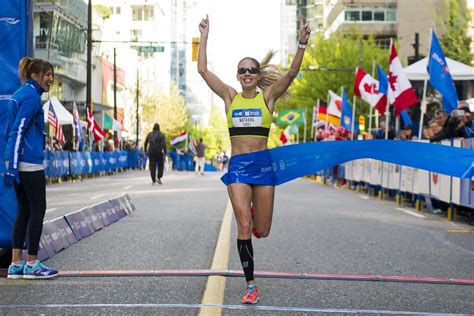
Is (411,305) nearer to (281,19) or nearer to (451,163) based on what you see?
(451,163)

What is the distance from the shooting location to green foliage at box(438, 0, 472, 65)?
50.5m

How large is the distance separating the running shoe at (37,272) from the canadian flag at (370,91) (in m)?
20.5

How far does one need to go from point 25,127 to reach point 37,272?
1180 millimetres

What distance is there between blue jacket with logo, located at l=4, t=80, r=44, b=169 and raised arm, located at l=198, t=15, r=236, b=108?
4.80 feet

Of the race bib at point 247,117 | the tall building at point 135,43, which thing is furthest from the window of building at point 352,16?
the race bib at point 247,117

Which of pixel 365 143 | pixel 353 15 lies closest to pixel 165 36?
pixel 353 15

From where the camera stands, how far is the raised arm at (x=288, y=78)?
6684 millimetres

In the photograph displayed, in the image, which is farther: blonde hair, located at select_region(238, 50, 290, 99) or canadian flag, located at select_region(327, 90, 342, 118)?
canadian flag, located at select_region(327, 90, 342, 118)

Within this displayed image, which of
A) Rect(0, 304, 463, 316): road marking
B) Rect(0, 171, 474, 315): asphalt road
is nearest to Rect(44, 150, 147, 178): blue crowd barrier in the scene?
Rect(0, 171, 474, 315): asphalt road

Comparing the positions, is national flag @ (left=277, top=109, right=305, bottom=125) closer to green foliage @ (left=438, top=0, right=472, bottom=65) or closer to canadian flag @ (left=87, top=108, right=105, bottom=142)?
green foliage @ (left=438, top=0, right=472, bottom=65)

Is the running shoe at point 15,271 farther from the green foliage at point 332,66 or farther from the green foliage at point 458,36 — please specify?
the green foliage at point 332,66

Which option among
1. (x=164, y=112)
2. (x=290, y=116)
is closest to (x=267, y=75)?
(x=290, y=116)

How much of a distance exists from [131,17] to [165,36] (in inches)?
702

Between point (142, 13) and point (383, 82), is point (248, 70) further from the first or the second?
point (142, 13)
